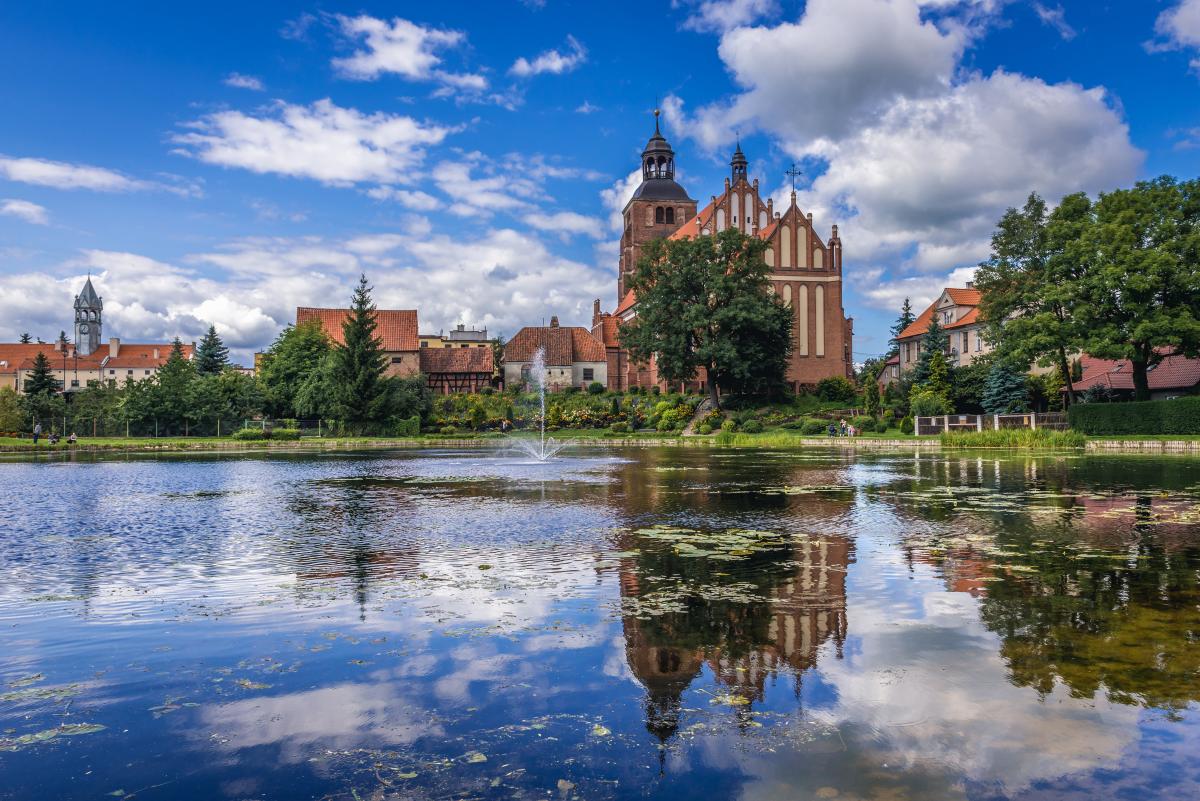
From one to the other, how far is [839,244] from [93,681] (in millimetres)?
72514

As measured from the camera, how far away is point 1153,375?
5716 centimetres

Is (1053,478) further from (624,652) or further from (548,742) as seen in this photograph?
(548,742)

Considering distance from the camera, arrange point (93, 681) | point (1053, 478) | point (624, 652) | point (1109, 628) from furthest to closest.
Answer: point (1053, 478)
point (1109, 628)
point (624, 652)
point (93, 681)

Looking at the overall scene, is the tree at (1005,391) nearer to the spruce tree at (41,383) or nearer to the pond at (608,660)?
the pond at (608,660)

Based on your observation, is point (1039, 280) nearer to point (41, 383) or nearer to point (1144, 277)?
point (1144, 277)

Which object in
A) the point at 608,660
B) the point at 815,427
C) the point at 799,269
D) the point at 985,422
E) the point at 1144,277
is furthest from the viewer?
the point at 799,269

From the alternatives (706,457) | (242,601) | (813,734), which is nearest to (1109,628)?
(813,734)

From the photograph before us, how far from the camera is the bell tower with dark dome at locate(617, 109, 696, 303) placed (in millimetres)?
91125

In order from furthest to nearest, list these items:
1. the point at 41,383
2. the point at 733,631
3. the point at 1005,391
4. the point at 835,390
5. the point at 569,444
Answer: the point at 41,383 < the point at 835,390 < the point at 569,444 < the point at 1005,391 < the point at 733,631

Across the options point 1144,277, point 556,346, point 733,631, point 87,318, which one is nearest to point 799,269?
point 556,346

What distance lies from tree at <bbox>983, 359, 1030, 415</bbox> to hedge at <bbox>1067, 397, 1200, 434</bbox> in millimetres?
7933

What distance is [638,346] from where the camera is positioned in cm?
6284

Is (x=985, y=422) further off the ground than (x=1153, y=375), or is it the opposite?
(x=1153, y=375)

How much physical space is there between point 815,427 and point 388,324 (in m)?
51.0
